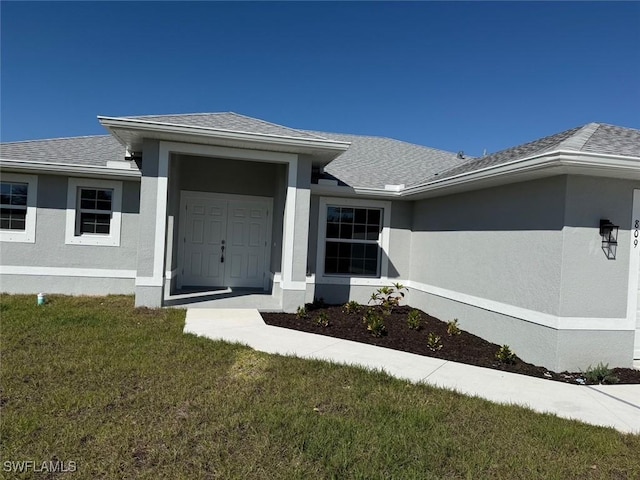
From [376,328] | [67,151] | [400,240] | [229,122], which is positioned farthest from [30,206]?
[400,240]

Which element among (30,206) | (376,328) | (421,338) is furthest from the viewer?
(30,206)

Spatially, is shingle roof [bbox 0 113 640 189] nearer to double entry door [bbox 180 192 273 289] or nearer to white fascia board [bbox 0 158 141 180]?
white fascia board [bbox 0 158 141 180]

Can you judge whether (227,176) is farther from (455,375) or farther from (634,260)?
(634,260)

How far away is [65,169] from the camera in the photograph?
404 inches

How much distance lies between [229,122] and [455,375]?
Answer: 21.5ft

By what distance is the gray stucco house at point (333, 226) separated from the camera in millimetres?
6383

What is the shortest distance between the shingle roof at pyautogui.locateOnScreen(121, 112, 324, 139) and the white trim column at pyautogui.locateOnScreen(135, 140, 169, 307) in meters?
0.57

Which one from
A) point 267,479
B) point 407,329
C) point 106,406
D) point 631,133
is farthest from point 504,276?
point 106,406

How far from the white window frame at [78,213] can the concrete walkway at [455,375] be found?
4342mm

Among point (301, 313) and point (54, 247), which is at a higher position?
point (54, 247)

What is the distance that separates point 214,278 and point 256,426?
27.7 ft

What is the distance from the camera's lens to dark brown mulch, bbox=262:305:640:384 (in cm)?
639

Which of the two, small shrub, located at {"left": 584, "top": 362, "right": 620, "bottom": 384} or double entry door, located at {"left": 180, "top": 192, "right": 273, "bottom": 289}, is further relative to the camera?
double entry door, located at {"left": 180, "top": 192, "right": 273, "bottom": 289}

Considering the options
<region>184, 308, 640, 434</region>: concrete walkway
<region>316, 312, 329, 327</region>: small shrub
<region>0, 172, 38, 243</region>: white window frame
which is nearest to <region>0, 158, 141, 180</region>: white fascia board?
<region>0, 172, 38, 243</region>: white window frame
